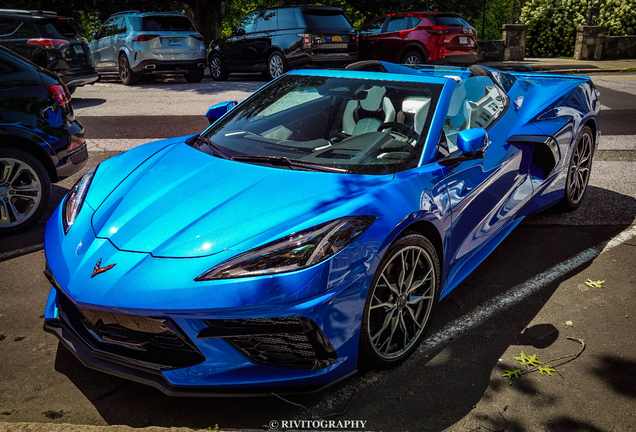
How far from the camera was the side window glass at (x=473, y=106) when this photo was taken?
11.8 ft

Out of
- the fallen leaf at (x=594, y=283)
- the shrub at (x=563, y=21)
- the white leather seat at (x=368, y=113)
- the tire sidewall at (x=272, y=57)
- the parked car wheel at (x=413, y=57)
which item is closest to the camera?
the white leather seat at (x=368, y=113)

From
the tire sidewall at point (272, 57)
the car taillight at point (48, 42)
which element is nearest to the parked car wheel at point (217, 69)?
the tire sidewall at point (272, 57)

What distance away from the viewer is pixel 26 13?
440 inches

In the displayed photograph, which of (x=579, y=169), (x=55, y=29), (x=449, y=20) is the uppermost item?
(x=55, y=29)

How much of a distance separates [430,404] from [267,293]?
0.95 meters

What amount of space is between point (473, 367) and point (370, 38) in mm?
15033

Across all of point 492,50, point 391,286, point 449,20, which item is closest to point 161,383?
point 391,286

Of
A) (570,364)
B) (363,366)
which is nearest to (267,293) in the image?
(363,366)

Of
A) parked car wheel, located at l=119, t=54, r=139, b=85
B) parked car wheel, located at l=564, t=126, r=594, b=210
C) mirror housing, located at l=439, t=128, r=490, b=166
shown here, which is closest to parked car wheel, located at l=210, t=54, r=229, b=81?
parked car wheel, located at l=119, t=54, r=139, b=85

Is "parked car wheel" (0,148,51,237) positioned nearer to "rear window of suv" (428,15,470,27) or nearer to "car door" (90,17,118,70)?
"car door" (90,17,118,70)

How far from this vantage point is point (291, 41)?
14.5 metres

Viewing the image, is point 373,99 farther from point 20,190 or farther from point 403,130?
point 20,190

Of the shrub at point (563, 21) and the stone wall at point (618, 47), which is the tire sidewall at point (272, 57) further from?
the shrub at point (563, 21)

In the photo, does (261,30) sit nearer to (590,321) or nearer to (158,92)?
(158,92)
